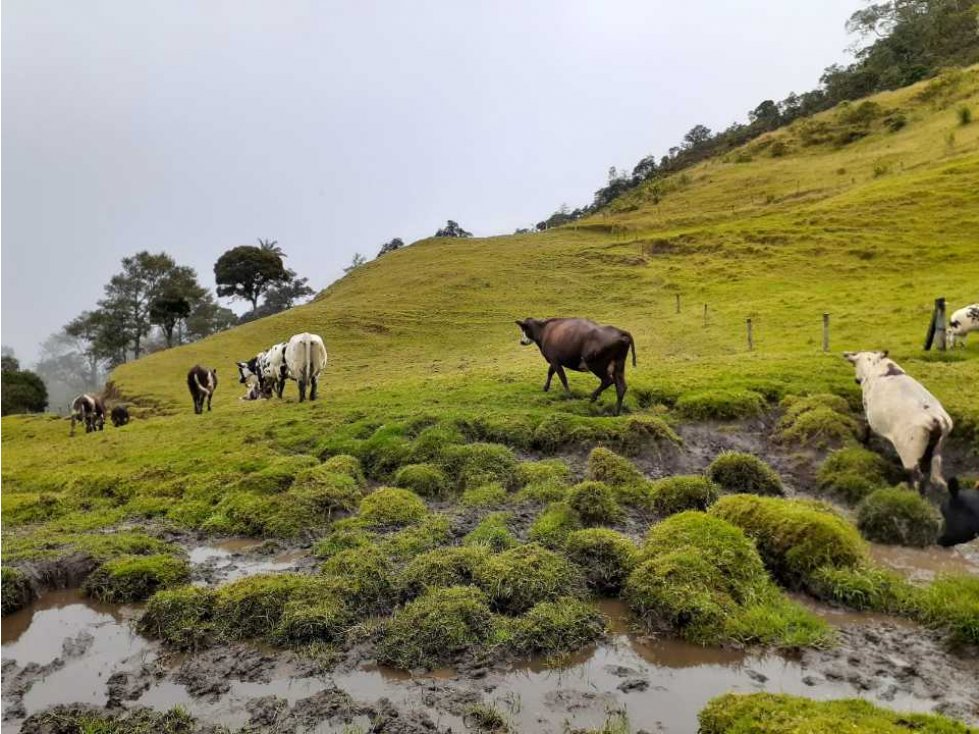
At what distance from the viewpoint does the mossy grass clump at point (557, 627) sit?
5781 mm

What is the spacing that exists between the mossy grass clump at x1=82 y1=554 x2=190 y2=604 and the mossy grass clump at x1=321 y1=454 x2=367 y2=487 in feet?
10.8

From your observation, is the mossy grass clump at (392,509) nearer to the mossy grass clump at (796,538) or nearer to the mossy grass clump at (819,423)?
the mossy grass clump at (796,538)

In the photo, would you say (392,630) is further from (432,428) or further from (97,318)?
(97,318)

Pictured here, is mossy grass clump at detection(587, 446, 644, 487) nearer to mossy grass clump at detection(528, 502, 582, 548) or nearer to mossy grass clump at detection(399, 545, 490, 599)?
mossy grass clump at detection(528, 502, 582, 548)

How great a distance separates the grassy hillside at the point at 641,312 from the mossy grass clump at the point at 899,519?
3.42 meters

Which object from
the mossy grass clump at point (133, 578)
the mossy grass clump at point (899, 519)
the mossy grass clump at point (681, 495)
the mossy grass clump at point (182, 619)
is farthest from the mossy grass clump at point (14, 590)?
the mossy grass clump at point (899, 519)

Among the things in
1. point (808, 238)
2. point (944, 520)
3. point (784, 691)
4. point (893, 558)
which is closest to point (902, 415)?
point (944, 520)

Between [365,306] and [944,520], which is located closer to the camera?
[944,520]

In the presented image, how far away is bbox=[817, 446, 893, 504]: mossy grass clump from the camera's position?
928 cm

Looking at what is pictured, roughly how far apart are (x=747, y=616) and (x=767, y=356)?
1304 cm

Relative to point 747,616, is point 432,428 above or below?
above

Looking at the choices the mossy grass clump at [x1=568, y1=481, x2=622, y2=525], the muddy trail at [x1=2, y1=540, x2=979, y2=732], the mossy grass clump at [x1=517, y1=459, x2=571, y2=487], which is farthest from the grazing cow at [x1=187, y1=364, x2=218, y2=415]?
the mossy grass clump at [x1=568, y1=481, x2=622, y2=525]

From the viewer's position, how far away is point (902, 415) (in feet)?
30.9

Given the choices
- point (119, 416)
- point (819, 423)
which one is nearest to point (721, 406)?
point (819, 423)
